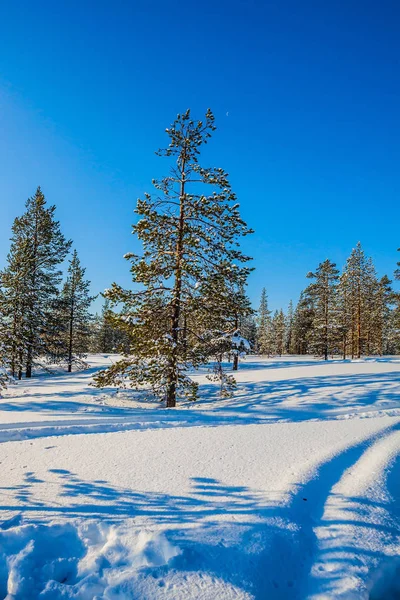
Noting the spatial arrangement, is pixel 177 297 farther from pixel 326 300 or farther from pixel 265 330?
pixel 265 330

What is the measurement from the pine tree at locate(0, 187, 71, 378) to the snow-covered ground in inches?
581

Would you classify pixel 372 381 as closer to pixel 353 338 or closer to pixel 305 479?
pixel 305 479

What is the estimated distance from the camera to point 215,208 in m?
10.7

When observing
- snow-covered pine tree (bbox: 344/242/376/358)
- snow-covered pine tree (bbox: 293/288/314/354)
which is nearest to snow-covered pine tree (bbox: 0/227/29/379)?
snow-covered pine tree (bbox: 344/242/376/358)

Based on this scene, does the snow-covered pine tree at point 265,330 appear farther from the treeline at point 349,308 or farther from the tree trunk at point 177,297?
the tree trunk at point 177,297

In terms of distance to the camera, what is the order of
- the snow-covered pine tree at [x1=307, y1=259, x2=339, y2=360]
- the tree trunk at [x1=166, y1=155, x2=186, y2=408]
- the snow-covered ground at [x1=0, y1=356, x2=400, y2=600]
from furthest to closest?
1. the snow-covered pine tree at [x1=307, y1=259, x2=339, y2=360]
2. the tree trunk at [x1=166, y1=155, x2=186, y2=408]
3. the snow-covered ground at [x1=0, y1=356, x2=400, y2=600]

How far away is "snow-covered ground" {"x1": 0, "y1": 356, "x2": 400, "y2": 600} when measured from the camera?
2.42m

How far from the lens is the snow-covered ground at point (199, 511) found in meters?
2.42

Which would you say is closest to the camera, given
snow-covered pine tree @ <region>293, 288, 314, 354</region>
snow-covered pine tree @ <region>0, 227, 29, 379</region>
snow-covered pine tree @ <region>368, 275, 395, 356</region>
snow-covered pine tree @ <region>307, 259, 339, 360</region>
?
snow-covered pine tree @ <region>0, 227, 29, 379</region>

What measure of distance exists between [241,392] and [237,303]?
3.51 m

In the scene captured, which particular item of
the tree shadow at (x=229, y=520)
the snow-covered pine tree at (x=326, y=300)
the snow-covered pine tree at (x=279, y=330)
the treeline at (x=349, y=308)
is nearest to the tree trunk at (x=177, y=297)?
the tree shadow at (x=229, y=520)

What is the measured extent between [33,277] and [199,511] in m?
22.3

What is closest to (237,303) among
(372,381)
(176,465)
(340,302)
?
(372,381)

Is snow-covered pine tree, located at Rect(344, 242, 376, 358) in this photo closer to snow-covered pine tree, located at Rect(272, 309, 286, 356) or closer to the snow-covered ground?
snow-covered pine tree, located at Rect(272, 309, 286, 356)
